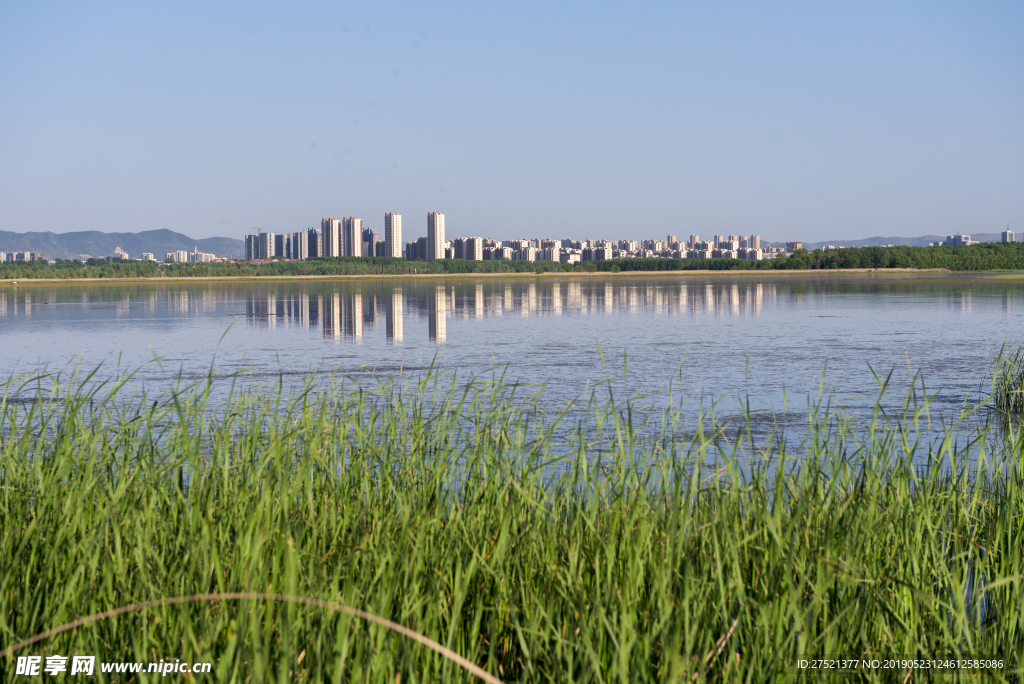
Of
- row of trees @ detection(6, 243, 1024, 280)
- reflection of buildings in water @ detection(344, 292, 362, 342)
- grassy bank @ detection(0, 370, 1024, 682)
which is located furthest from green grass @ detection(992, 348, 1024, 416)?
row of trees @ detection(6, 243, 1024, 280)

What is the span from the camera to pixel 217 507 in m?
4.04

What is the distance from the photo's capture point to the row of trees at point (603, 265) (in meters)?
124

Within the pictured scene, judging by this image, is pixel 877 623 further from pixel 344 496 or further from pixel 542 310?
pixel 542 310

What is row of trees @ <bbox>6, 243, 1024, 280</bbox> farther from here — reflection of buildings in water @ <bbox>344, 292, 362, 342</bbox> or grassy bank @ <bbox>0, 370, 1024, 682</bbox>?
grassy bank @ <bbox>0, 370, 1024, 682</bbox>

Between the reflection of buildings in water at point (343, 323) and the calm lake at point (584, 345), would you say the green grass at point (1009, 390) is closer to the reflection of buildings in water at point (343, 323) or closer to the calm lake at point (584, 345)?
the calm lake at point (584, 345)

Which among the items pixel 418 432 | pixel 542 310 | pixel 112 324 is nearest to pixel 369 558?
pixel 418 432

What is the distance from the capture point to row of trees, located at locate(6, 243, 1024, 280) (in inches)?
4879

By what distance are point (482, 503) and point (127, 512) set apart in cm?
170

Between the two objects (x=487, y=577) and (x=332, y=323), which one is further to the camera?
(x=332, y=323)

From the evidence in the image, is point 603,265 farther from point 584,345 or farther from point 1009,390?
point 1009,390

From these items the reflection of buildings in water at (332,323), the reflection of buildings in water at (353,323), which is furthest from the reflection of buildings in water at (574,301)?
the reflection of buildings in water at (332,323)

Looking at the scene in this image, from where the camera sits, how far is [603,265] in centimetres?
16888

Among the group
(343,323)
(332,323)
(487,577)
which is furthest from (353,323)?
(487,577)

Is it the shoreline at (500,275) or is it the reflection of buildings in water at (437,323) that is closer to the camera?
the reflection of buildings in water at (437,323)
